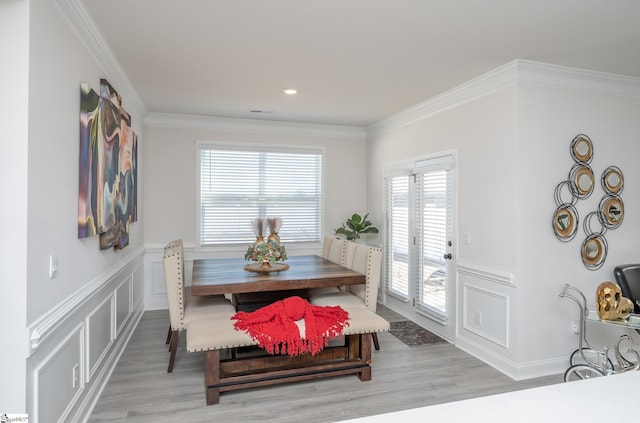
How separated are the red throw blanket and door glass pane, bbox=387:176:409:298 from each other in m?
2.08

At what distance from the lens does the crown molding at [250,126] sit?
16.9 feet

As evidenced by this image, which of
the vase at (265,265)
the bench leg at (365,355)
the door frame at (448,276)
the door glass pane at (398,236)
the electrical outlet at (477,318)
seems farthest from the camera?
the door glass pane at (398,236)

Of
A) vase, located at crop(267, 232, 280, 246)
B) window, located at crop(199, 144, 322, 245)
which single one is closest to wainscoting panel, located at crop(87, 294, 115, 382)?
vase, located at crop(267, 232, 280, 246)

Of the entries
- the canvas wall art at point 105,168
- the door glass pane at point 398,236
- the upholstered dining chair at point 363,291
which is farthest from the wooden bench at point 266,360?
the door glass pane at point 398,236

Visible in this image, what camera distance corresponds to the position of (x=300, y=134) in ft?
18.7

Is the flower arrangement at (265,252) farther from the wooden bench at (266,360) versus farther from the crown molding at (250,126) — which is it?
the crown molding at (250,126)

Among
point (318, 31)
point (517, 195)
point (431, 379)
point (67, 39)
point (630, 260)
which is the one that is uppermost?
point (318, 31)

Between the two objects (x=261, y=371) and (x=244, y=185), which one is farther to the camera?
(x=244, y=185)

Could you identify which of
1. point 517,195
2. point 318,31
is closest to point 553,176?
point 517,195

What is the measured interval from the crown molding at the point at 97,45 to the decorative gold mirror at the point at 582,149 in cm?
375

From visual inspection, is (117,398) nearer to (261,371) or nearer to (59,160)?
(261,371)

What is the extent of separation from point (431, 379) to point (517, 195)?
1651 millimetres

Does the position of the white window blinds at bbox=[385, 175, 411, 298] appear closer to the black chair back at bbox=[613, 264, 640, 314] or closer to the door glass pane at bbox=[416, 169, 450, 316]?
the door glass pane at bbox=[416, 169, 450, 316]

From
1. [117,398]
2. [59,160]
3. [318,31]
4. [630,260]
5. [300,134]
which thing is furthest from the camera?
[300,134]
